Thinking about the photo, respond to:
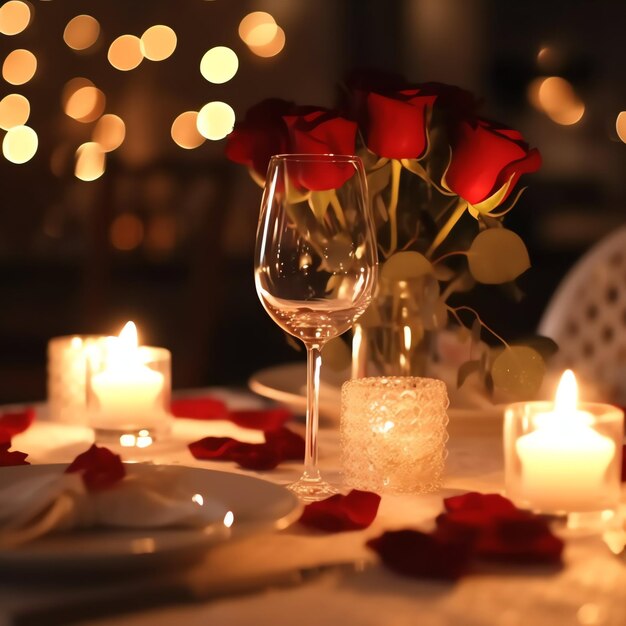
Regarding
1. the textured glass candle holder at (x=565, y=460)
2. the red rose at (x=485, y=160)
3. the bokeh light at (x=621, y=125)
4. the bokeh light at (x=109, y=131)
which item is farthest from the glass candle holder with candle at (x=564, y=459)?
the bokeh light at (x=109, y=131)

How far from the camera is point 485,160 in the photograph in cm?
87

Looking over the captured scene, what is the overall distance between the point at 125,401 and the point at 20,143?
12.7ft

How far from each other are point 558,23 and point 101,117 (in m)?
1.94

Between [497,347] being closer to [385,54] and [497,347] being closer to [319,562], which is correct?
[319,562]

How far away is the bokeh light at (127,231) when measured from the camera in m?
4.52

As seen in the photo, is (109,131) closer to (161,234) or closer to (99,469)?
(161,234)

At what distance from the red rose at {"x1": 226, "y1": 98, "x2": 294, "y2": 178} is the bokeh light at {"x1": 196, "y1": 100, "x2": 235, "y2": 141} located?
3971 millimetres

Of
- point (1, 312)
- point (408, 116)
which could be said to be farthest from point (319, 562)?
point (1, 312)

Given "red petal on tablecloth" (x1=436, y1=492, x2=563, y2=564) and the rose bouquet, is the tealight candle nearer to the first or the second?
the rose bouquet

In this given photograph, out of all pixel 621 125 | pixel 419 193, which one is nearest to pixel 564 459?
pixel 419 193

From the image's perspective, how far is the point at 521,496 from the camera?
2.47 ft

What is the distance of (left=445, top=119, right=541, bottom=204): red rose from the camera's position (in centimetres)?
87

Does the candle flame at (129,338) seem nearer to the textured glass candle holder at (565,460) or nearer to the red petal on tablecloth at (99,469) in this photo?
the red petal on tablecloth at (99,469)

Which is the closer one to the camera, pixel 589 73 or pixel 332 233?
pixel 332 233
